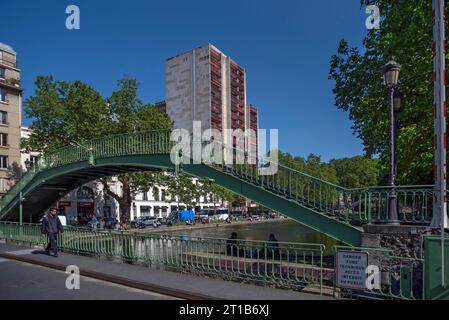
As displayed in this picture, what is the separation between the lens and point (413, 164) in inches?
498

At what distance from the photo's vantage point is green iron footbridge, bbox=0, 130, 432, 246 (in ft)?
31.8

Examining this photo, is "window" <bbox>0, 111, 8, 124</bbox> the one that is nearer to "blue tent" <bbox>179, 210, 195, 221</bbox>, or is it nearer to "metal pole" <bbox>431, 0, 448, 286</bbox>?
"blue tent" <bbox>179, 210, 195, 221</bbox>

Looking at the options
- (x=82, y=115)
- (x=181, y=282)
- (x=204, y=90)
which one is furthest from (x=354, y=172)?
(x=181, y=282)

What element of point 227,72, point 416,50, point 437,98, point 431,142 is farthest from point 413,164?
point 227,72

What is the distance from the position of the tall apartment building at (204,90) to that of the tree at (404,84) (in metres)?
69.5

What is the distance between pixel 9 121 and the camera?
43156 millimetres

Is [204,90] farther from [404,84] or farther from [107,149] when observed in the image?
[404,84]

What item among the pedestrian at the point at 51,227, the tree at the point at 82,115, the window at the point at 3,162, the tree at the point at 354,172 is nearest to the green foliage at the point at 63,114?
the tree at the point at 82,115

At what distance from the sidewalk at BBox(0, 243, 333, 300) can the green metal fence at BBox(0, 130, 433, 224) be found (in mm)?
3439

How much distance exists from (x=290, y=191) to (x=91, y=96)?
2972 cm

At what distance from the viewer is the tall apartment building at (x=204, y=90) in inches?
3474

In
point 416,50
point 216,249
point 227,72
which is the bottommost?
point 216,249
